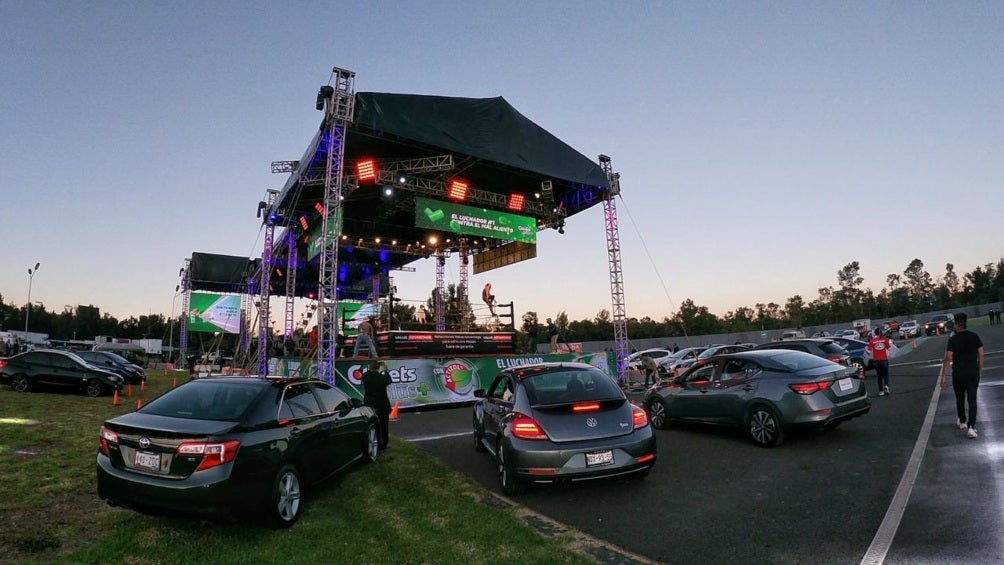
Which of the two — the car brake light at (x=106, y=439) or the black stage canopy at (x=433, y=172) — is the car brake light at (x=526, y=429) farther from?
the black stage canopy at (x=433, y=172)

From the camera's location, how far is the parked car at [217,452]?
4105 millimetres

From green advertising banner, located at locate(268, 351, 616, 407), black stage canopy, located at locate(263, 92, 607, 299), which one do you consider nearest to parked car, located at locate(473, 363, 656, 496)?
green advertising banner, located at locate(268, 351, 616, 407)

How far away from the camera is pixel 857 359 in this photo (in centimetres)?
1655

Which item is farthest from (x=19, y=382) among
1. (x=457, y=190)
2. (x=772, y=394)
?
(x=772, y=394)

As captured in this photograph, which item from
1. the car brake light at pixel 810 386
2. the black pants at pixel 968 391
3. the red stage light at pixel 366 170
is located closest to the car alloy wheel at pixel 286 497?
the car brake light at pixel 810 386

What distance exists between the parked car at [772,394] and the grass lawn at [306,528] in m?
4.37

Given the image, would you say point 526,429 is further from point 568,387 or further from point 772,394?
point 772,394

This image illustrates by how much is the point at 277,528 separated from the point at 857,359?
18242mm

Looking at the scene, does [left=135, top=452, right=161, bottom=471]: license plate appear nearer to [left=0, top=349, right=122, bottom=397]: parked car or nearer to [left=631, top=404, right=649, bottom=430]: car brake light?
[left=631, top=404, right=649, bottom=430]: car brake light

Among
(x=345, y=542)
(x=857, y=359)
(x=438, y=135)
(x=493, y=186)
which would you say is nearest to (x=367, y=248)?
(x=493, y=186)

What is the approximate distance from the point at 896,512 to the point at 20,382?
21.4m

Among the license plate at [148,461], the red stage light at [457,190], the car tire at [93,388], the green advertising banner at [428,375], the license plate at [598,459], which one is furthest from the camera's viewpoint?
the red stage light at [457,190]

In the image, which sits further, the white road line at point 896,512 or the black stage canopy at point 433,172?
the black stage canopy at point 433,172

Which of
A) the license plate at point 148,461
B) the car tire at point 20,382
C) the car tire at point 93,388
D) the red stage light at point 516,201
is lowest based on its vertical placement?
the car tire at point 93,388
